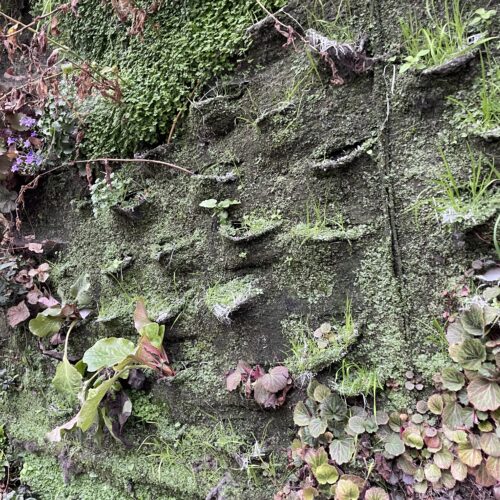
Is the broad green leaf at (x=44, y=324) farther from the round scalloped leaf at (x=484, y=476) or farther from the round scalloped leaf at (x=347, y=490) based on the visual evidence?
the round scalloped leaf at (x=484, y=476)

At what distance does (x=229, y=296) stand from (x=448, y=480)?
101cm

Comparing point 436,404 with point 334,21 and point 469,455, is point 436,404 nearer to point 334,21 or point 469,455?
point 469,455

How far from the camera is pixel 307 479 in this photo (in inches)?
59.2

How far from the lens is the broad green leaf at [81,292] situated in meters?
2.25

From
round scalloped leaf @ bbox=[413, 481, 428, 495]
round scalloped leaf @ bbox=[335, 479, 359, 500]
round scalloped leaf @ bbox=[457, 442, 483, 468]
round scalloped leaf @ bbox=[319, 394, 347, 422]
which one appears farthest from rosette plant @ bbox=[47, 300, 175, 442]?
round scalloped leaf @ bbox=[457, 442, 483, 468]

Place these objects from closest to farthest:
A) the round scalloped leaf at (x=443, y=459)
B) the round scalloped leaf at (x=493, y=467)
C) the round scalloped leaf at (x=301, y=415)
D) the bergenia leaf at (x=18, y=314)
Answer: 1. the round scalloped leaf at (x=493, y=467)
2. the round scalloped leaf at (x=443, y=459)
3. the round scalloped leaf at (x=301, y=415)
4. the bergenia leaf at (x=18, y=314)

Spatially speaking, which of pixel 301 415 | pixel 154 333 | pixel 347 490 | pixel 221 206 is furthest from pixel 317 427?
pixel 221 206

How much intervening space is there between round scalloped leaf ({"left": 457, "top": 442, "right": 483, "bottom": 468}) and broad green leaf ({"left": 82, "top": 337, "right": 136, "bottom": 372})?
52.2 inches

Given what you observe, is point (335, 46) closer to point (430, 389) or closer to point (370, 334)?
point (370, 334)

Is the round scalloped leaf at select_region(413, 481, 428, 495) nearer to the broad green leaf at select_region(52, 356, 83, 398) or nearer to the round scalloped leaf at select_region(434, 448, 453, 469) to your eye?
the round scalloped leaf at select_region(434, 448, 453, 469)

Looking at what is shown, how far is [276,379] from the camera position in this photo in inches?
63.5

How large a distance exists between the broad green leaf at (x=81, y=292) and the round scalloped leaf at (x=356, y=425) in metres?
1.51

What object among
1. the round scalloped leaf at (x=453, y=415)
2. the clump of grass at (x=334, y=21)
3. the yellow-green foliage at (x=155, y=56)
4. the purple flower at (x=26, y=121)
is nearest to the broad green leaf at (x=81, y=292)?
the yellow-green foliage at (x=155, y=56)

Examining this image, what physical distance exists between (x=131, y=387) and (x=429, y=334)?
→ 4.75 ft
